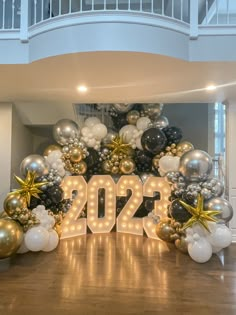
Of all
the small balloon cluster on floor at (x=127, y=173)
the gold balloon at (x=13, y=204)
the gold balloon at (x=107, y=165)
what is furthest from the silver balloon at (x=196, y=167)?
the gold balloon at (x=13, y=204)

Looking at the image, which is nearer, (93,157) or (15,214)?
(15,214)

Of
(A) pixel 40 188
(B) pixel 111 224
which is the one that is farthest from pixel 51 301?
(B) pixel 111 224

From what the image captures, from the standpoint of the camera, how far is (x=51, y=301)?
2.59 metres

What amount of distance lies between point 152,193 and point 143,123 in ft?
3.62

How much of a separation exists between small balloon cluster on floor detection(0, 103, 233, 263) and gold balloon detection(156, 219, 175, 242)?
0.04 feet

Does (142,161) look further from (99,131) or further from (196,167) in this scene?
(196,167)

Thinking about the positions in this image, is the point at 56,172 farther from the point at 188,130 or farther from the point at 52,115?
the point at 188,130

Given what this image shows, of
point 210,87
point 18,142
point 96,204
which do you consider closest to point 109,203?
point 96,204

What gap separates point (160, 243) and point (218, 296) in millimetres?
1703

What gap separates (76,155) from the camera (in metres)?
4.69

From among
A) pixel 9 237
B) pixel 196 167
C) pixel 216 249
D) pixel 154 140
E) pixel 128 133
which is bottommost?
pixel 216 249

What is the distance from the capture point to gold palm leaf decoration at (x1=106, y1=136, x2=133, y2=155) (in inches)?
196

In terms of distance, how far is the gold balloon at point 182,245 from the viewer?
3.87m

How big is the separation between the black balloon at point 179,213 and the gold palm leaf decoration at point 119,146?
1.40m
